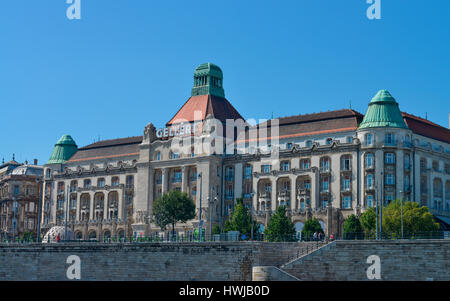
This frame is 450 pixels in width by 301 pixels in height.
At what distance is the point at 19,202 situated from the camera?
500 ft

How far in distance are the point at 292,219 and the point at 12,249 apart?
41121 millimetres

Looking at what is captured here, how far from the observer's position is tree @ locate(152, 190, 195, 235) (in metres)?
114

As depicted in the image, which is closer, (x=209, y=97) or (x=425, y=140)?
(x=425, y=140)

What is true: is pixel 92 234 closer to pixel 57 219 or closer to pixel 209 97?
pixel 57 219

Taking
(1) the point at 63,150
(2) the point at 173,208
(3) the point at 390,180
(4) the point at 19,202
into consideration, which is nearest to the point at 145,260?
(2) the point at 173,208

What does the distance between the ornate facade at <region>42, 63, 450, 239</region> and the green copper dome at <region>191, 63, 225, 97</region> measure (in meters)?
0.21

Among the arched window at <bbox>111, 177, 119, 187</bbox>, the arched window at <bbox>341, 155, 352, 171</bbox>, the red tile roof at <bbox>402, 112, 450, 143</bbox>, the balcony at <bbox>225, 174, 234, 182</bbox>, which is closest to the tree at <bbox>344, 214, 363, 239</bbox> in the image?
the arched window at <bbox>341, 155, 352, 171</bbox>

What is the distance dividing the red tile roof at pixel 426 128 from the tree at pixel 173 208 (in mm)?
32579

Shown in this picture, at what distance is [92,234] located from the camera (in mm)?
135500

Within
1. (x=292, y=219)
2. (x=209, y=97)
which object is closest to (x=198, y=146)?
(x=209, y=97)

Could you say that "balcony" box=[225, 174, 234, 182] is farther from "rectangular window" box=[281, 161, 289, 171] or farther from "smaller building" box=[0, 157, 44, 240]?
"smaller building" box=[0, 157, 44, 240]
